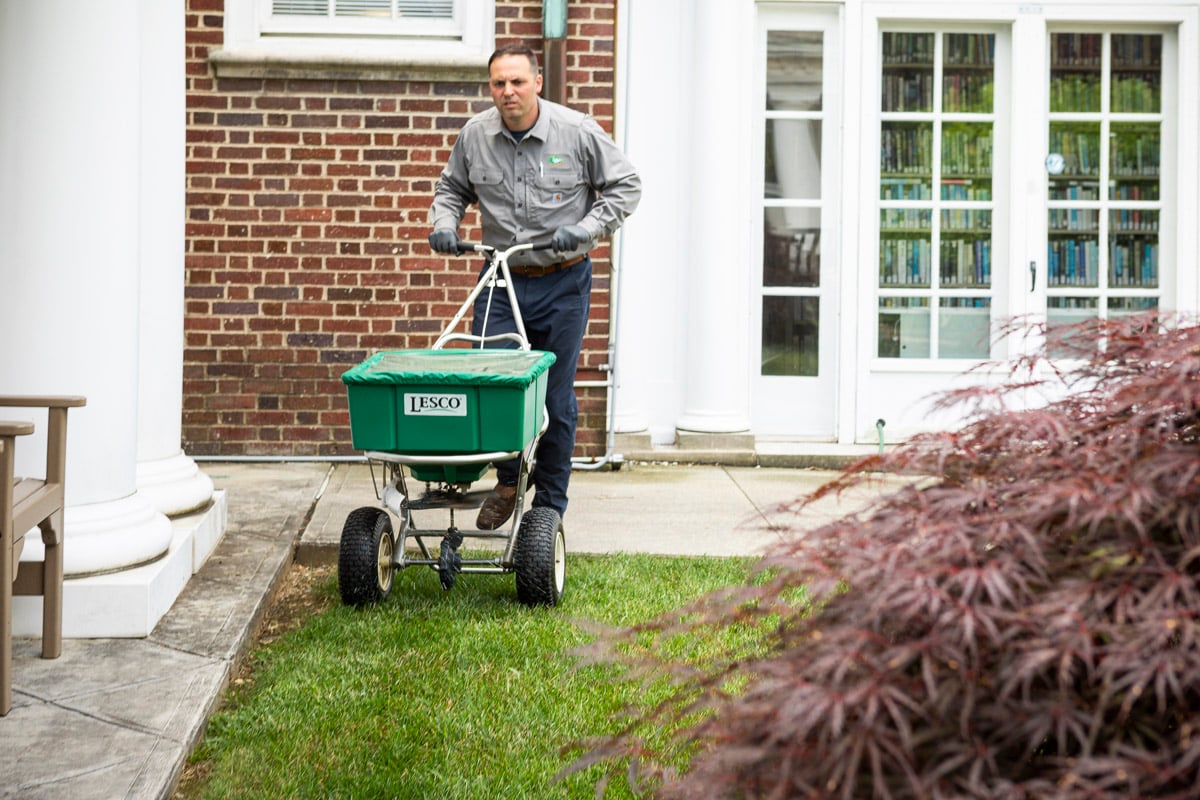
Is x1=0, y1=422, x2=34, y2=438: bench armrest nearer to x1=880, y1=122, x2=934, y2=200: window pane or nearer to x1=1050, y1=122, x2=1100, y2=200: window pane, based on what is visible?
x1=880, y1=122, x2=934, y2=200: window pane

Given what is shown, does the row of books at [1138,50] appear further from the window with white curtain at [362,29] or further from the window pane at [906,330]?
the window with white curtain at [362,29]

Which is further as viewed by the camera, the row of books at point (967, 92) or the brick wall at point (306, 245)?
the row of books at point (967, 92)

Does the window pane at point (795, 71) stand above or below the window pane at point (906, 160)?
above

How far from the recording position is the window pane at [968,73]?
338 inches

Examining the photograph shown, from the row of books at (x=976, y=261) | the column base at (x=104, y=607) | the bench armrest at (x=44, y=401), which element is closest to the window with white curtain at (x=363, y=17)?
the row of books at (x=976, y=261)

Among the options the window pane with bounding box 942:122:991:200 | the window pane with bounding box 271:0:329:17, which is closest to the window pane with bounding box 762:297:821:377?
the window pane with bounding box 942:122:991:200

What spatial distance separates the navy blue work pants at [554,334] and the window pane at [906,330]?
3.77 metres

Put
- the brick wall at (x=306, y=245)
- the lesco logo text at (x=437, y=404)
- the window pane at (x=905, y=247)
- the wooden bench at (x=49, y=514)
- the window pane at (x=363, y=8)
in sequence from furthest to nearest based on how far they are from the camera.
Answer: the window pane at (x=905, y=247) < the window pane at (x=363, y=8) < the brick wall at (x=306, y=245) < the lesco logo text at (x=437, y=404) < the wooden bench at (x=49, y=514)

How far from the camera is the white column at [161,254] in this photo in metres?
5.08

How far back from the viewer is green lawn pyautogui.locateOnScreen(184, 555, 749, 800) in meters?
3.13

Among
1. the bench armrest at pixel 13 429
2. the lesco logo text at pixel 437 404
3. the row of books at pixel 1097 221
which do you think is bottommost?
the bench armrest at pixel 13 429

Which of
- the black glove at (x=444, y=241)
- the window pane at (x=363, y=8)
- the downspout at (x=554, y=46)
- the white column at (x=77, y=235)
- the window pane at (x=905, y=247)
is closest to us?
the white column at (x=77, y=235)

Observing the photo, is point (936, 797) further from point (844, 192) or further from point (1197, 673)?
point (844, 192)

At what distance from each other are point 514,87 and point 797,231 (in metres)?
3.84
